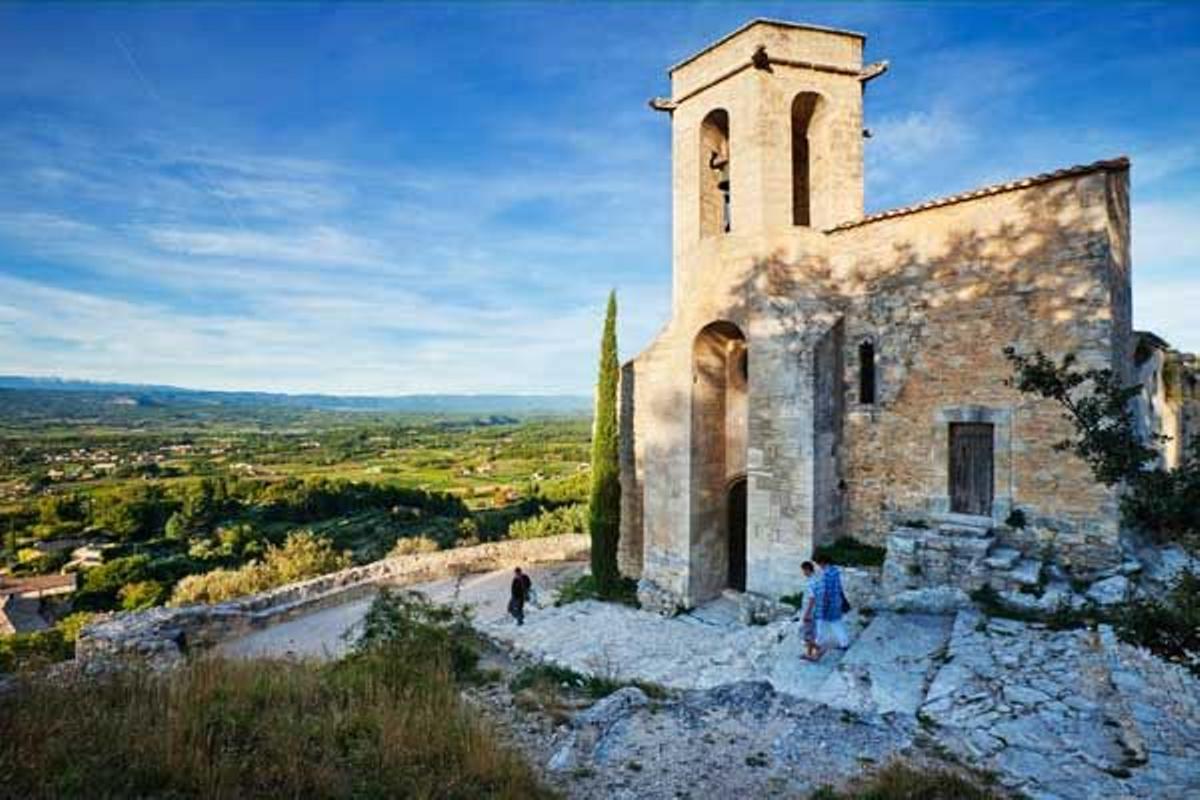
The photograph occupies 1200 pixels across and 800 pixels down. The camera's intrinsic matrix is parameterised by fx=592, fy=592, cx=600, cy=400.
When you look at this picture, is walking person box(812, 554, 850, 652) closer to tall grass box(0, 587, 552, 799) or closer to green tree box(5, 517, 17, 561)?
tall grass box(0, 587, 552, 799)

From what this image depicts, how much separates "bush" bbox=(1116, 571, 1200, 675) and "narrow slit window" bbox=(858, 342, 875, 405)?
7.70 m

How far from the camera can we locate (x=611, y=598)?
1335 cm

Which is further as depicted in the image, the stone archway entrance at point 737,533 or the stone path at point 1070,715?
the stone archway entrance at point 737,533

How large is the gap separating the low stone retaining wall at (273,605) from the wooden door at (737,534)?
6.96 m

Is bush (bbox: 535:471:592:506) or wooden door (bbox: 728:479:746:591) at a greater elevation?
wooden door (bbox: 728:479:746:591)

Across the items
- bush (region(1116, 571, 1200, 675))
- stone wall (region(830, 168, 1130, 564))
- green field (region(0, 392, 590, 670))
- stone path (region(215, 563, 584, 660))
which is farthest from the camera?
green field (region(0, 392, 590, 670))

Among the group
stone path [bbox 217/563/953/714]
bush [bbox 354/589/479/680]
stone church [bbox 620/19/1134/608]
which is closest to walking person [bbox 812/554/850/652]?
stone path [bbox 217/563/953/714]

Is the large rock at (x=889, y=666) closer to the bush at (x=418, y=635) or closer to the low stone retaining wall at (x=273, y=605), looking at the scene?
the bush at (x=418, y=635)

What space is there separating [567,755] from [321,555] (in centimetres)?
1655

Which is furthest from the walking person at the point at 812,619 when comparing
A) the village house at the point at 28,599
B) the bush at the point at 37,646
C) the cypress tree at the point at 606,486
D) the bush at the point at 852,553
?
the village house at the point at 28,599

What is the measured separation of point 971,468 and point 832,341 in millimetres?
3150

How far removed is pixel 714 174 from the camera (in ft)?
43.7

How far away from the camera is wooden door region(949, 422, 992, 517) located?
9.77 metres

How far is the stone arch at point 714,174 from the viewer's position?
13.0 m
